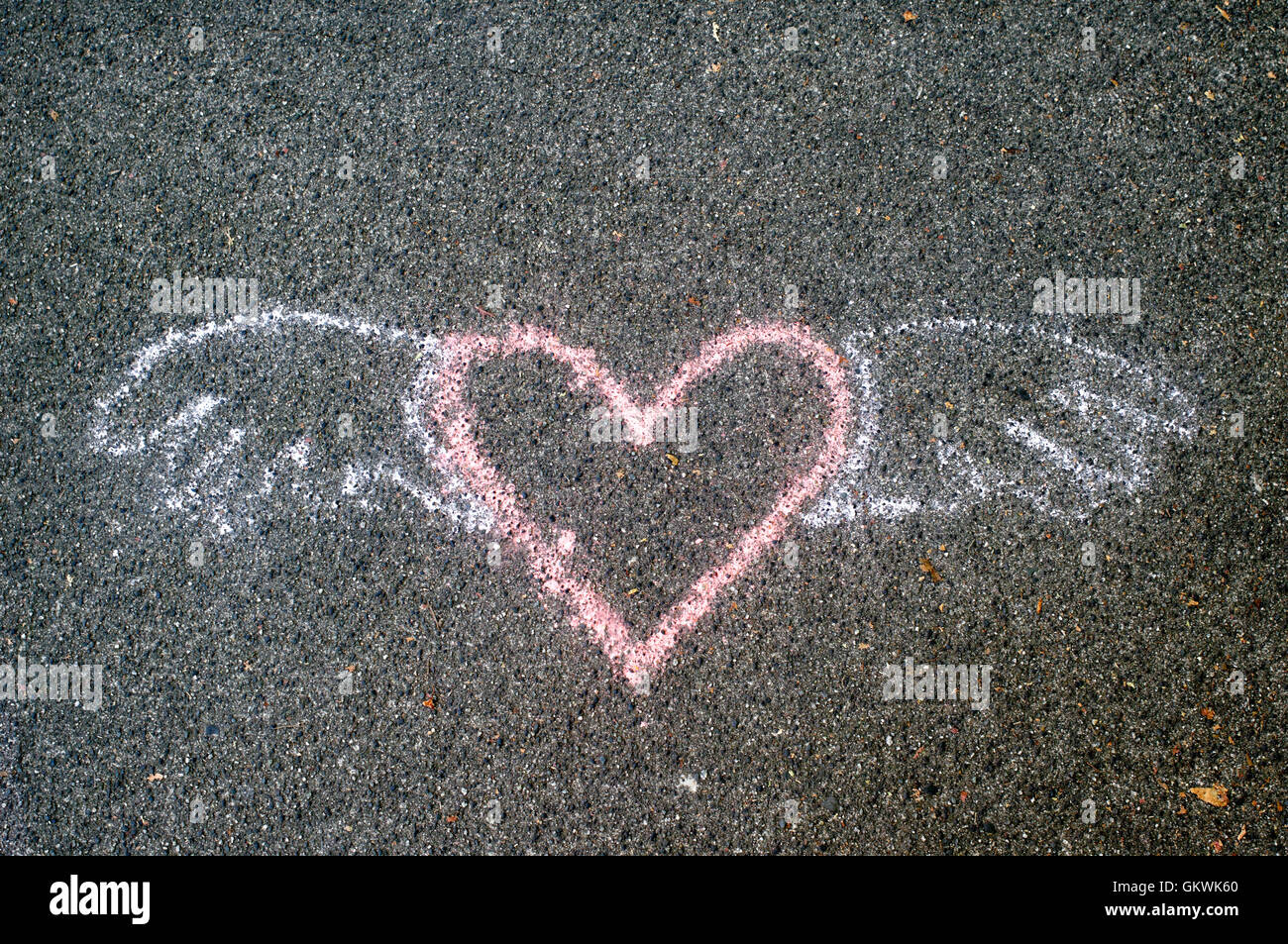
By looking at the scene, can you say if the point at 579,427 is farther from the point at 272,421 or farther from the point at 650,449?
the point at 272,421

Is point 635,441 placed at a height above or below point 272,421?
below

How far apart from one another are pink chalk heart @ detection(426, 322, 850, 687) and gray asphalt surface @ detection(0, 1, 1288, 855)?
0.06 meters

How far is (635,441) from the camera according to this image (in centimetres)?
287

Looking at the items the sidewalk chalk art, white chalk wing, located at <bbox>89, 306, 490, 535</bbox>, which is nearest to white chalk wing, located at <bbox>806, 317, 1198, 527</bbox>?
the sidewalk chalk art

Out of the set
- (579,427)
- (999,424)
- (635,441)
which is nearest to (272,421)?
(579,427)

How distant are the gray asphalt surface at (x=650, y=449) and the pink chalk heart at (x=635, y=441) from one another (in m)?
0.06

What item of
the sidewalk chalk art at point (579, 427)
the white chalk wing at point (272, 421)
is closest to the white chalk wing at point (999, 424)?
the sidewalk chalk art at point (579, 427)

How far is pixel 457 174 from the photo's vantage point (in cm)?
302

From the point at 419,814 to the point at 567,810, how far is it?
1.80 ft

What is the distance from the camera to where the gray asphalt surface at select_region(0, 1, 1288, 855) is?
8.92 ft

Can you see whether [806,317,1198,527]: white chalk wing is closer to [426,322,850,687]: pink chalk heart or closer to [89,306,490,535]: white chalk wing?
[426,322,850,687]: pink chalk heart

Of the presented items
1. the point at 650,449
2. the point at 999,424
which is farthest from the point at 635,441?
the point at 999,424

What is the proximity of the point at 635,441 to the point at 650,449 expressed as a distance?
66 mm

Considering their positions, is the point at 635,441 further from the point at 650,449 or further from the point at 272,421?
the point at 272,421
